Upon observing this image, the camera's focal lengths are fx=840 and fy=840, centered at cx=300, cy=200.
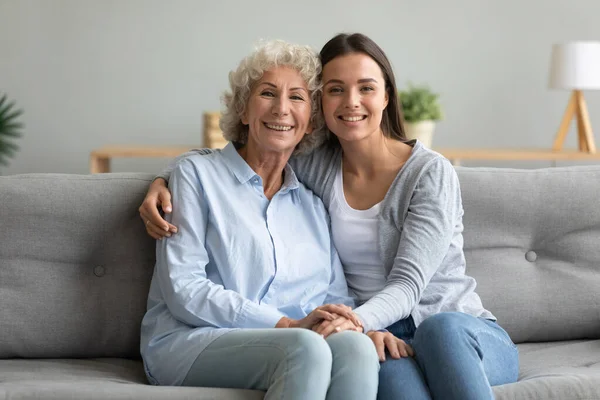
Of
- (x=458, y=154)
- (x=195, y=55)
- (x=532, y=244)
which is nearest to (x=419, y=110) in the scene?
(x=458, y=154)

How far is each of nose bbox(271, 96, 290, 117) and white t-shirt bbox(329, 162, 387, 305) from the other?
0.27 meters

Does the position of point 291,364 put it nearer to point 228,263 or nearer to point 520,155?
point 228,263

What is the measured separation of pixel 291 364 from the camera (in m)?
1.68

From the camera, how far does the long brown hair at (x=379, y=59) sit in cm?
213

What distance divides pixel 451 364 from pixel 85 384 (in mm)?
772

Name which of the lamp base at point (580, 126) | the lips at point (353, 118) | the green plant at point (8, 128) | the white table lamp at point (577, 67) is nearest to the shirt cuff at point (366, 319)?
the lips at point (353, 118)

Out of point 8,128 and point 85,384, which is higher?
point 8,128

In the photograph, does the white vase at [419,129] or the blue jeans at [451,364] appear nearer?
the blue jeans at [451,364]

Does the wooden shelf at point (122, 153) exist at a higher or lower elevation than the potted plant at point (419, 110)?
lower

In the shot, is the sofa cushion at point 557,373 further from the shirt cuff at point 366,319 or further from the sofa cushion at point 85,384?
the sofa cushion at point 85,384

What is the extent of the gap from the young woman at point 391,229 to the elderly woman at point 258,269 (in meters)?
0.05

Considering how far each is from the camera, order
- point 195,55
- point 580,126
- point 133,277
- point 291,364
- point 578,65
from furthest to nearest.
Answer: point 195,55, point 580,126, point 578,65, point 133,277, point 291,364

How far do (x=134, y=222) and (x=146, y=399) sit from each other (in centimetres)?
58

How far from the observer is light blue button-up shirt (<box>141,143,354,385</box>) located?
1.88m
